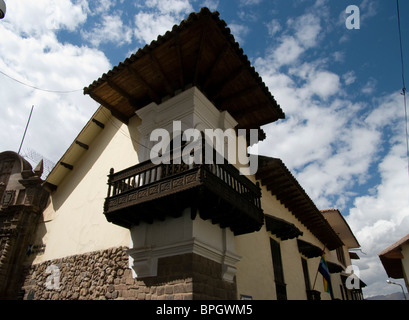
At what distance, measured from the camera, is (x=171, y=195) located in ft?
18.0

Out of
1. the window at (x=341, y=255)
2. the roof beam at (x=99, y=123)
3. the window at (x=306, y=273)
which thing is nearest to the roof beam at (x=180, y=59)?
the roof beam at (x=99, y=123)

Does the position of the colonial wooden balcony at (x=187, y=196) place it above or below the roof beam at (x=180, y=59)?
below

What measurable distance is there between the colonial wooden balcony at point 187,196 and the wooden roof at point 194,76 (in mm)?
2440

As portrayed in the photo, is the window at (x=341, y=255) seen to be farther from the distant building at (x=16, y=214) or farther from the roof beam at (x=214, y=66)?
the distant building at (x=16, y=214)

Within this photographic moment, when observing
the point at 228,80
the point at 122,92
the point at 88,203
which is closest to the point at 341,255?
the point at 228,80

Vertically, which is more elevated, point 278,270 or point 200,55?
point 200,55

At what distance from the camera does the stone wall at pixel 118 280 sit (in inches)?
214

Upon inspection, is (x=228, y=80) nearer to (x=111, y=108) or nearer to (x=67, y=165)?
(x=111, y=108)

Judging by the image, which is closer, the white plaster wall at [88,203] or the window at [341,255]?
the white plaster wall at [88,203]

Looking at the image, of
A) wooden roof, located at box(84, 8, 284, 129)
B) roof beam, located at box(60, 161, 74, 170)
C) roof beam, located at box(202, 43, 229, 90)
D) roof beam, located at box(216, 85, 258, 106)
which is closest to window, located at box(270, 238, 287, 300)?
wooden roof, located at box(84, 8, 284, 129)

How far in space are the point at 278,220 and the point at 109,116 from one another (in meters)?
6.53

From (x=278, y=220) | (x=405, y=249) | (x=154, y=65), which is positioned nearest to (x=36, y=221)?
(x=154, y=65)

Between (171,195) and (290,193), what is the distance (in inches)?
276

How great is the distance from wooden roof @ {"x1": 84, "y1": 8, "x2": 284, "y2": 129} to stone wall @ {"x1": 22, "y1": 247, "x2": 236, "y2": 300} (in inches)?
161
